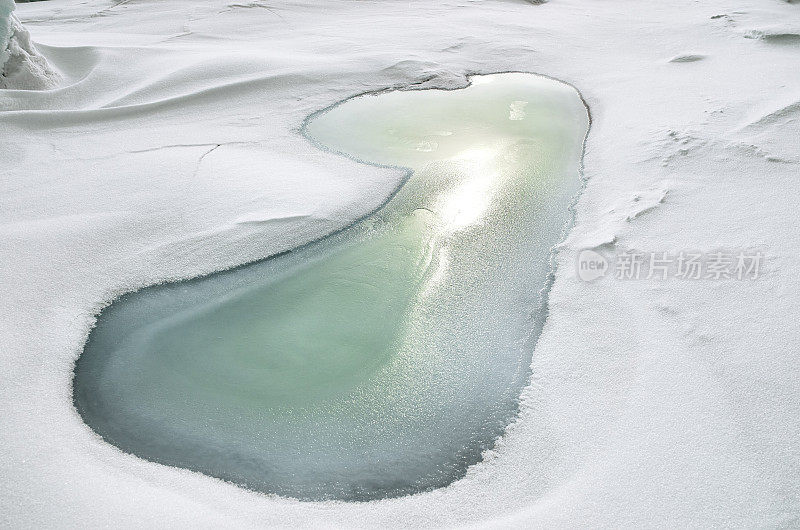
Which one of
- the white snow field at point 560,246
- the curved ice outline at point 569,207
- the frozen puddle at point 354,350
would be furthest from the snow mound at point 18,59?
the frozen puddle at point 354,350

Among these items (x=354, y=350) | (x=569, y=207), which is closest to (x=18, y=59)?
(x=354, y=350)

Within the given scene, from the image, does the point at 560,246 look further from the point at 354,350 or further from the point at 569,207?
the point at 354,350

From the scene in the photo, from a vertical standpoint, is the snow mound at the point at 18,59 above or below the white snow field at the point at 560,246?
above

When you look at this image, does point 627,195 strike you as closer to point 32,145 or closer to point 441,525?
point 441,525

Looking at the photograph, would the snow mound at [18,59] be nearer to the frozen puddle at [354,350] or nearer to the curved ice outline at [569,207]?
the curved ice outline at [569,207]

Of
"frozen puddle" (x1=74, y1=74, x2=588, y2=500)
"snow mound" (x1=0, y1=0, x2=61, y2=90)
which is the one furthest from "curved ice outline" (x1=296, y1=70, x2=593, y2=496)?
"snow mound" (x1=0, y1=0, x2=61, y2=90)

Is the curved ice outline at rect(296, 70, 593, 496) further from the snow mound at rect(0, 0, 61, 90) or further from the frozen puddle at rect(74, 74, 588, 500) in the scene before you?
the snow mound at rect(0, 0, 61, 90)
